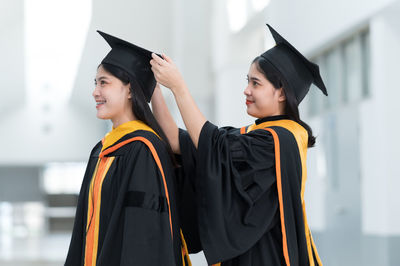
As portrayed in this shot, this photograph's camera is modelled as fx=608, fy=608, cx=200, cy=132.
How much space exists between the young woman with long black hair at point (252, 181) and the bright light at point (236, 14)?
8850mm

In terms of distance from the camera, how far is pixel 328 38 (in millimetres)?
8445

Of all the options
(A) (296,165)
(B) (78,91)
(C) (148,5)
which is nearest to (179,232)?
(A) (296,165)

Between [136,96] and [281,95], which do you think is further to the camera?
[281,95]

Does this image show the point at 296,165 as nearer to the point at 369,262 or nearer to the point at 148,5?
the point at 369,262

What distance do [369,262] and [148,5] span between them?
8751mm

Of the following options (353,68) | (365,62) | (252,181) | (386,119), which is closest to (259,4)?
(353,68)

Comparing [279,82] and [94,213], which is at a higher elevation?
[279,82]

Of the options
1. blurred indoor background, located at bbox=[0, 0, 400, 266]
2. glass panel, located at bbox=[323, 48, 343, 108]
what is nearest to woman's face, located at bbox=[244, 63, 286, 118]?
blurred indoor background, located at bbox=[0, 0, 400, 266]

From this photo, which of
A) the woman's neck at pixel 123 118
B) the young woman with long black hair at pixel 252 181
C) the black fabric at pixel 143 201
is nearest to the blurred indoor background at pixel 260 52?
the young woman with long black hair at pixel 252 181

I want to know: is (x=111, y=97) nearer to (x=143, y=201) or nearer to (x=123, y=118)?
(x=123, y=118)

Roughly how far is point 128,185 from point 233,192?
1.60ft

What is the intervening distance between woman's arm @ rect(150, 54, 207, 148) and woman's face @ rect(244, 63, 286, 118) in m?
0.29

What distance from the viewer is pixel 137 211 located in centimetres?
267

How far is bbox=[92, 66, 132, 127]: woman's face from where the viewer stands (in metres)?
2.87
